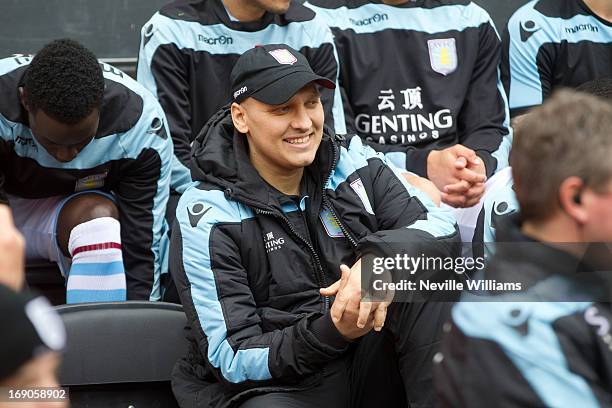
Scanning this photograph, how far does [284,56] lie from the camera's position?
9.28ft

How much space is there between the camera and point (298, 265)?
8.78 ft

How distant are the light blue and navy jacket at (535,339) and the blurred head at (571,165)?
63 mm

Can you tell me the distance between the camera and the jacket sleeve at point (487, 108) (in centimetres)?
365

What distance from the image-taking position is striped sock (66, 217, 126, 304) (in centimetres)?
309

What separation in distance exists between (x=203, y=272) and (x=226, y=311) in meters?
0.12

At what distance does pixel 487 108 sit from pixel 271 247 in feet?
4.62

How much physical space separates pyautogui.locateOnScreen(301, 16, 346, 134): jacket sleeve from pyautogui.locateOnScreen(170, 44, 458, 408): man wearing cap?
592 millimetres

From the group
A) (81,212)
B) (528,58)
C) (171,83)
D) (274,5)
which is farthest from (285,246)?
(528,58)

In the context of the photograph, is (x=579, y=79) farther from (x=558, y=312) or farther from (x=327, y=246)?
(x=558, y=312)

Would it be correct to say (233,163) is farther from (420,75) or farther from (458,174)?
(420,75)

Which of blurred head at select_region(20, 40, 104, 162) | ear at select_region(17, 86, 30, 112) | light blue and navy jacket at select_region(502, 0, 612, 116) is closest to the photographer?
blurred head at select_region(20, 40, 104, 162)

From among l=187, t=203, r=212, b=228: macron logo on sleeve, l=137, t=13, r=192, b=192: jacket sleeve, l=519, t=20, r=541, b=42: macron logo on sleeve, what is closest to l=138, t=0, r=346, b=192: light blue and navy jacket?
l=137, t=13, r=192, b=192: jacket sleeve

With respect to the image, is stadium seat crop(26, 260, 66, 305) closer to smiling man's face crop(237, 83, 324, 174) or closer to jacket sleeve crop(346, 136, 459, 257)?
smiling man's face crop(237, 83, 324, 174)

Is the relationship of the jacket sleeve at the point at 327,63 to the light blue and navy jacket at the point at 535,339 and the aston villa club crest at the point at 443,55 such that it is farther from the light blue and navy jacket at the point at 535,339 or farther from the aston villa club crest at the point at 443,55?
the light blue and navy jacket at the point at 535,339
